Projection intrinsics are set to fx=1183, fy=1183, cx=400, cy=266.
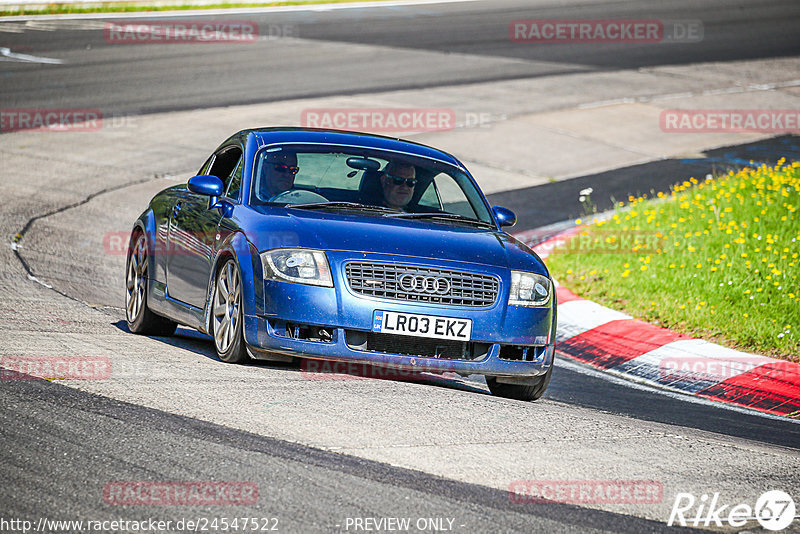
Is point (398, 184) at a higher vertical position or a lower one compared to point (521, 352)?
higher

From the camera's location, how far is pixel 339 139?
329 inches

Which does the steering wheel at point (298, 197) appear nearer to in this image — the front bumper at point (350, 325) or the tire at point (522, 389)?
the front bumper at point (350, 325)

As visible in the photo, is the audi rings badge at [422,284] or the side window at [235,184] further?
the side window at [235,184]

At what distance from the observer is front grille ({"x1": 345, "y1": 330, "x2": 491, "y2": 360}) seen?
6.83 meters

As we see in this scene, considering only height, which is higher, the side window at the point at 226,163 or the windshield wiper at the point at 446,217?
the side window at the point at 226,163

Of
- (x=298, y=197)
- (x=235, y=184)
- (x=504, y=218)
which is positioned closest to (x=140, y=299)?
(x=235, y=184)

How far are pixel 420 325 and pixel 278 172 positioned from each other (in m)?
1.74

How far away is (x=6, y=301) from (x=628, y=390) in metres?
4.74

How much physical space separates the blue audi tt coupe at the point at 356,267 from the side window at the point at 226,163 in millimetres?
34

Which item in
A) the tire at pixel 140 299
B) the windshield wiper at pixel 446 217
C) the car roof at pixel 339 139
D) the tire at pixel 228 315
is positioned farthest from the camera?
the tire at pixel 140 299

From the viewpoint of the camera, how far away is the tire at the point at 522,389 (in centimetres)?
750

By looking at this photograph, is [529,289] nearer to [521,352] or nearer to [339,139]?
[521,352]

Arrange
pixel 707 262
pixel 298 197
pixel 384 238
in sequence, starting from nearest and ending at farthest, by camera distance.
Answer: pixel 384 238, pixel 298 197, pixel 707 262

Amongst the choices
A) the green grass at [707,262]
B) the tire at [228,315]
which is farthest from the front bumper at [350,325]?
the green grass at [707,262]
